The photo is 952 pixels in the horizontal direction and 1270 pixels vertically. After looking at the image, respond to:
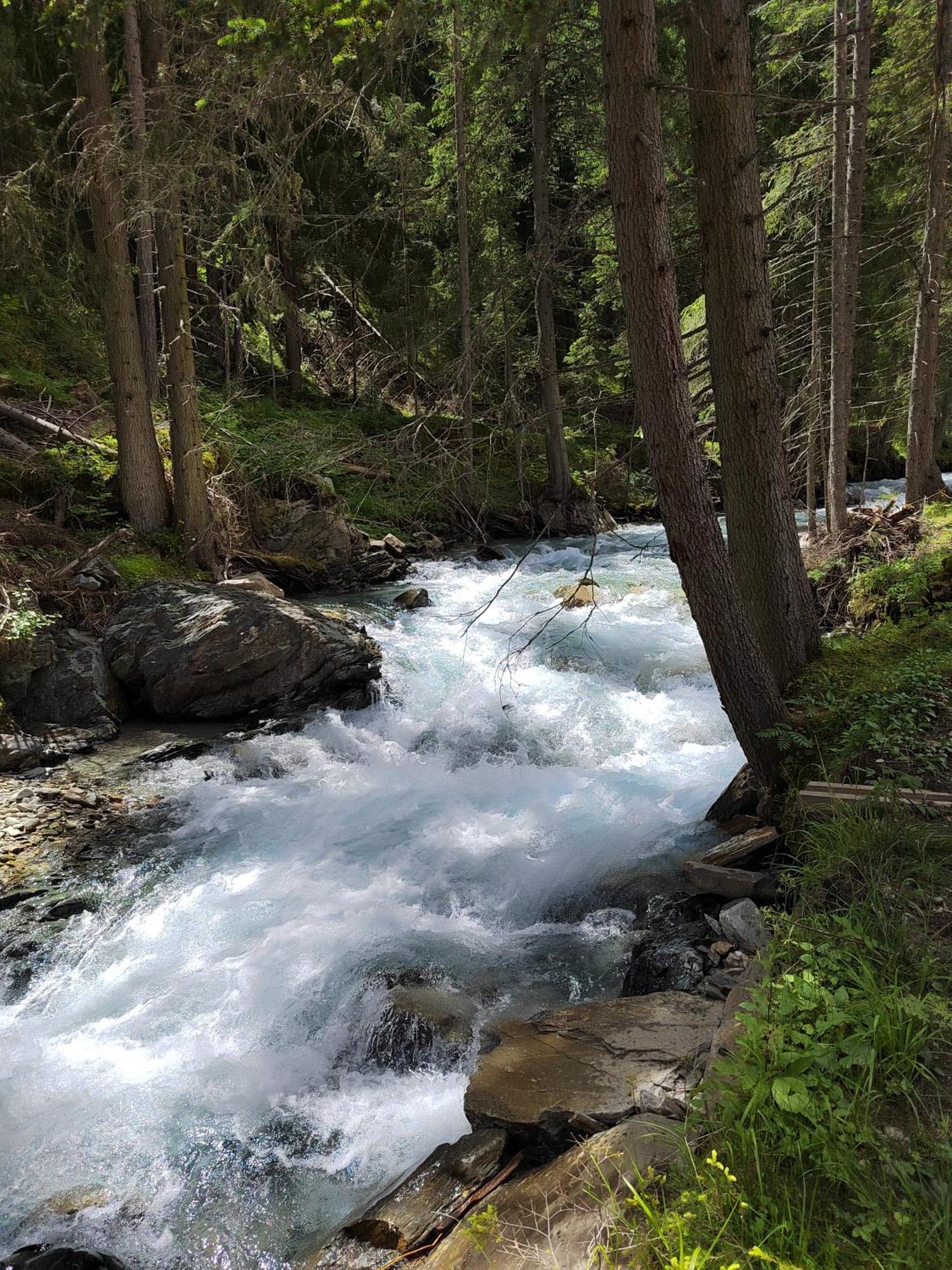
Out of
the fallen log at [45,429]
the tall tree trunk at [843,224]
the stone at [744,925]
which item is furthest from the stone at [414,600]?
the stone at [744,925]

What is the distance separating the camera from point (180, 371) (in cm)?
1020

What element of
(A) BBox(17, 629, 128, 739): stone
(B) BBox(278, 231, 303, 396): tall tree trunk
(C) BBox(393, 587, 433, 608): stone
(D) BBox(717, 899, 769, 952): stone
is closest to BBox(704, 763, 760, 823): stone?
(D) BBox(717, 899, 769, 952): stone

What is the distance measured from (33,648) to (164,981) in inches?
183

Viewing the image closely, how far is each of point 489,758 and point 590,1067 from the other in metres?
4.64

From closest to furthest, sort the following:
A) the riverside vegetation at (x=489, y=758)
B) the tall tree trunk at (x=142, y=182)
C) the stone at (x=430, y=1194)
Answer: the riverside vegetation at (x=489, y=758), the stone at (x=430, y=1194), the tall tree trunk at (x=142, y=182)

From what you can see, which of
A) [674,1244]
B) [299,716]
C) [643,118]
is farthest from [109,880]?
[643,118]

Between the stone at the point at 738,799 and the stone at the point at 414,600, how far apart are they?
7041 mm

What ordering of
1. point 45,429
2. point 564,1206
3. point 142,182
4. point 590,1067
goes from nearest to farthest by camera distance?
point 564,1206
point 590,1067
point 142,182
point 45,429

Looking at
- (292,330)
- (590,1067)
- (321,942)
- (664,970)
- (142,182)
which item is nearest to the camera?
(590,1067)

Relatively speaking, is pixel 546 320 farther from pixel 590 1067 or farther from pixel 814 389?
pixel 590 1067

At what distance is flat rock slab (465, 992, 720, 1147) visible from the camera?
3039 millimetres

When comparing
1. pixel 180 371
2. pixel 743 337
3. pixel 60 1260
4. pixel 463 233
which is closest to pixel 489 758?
pixel 743 337

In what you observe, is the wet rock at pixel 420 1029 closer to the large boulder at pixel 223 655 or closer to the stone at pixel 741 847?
the stone at pixel 741 847

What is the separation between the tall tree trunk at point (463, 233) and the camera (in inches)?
184
